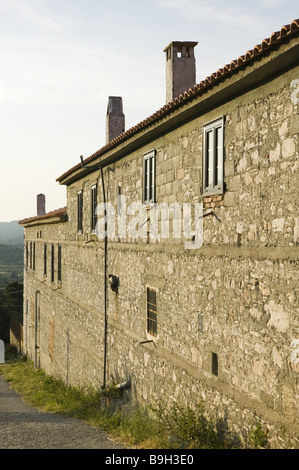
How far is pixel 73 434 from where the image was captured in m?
9.48

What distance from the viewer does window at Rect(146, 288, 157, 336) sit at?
32.0 ft

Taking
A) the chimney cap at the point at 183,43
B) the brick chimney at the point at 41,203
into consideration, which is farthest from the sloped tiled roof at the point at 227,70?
the brick chimney at the point at 41,203

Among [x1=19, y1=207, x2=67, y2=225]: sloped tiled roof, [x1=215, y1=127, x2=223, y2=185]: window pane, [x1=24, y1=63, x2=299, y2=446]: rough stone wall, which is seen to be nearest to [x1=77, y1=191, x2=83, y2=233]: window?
[x1=19, y1=207, x2=67, y2=225]: sloped tiled roof

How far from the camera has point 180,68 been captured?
11.3 metres

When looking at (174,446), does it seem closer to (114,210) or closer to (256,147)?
(256,147)

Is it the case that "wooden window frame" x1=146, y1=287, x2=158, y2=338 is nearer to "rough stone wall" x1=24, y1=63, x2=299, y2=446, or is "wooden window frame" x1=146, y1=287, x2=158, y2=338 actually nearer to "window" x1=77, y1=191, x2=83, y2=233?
"rough stone wall" x1=24, y1=63, x2=299, y2=446

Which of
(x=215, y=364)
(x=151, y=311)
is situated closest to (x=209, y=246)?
(x=215, y=364)

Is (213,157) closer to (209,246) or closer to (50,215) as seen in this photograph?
(209,246)

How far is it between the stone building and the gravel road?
1.29m

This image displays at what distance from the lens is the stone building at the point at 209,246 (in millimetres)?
5977

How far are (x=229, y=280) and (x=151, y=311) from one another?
10.4ft

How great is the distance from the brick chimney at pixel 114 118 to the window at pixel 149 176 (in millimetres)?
5939
